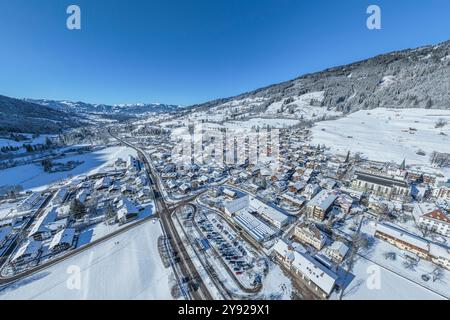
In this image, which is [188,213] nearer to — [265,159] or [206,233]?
[206,233]

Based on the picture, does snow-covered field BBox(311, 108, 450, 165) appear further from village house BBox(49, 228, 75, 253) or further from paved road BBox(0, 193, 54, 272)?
paved road BBox(0, 193, 54, 272)

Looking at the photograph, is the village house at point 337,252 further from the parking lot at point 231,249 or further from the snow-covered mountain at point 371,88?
the snow-covered mountain at point 371,88

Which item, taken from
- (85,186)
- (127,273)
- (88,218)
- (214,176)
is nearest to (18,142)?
(85,186)

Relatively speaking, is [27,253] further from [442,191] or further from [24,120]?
[24,120]

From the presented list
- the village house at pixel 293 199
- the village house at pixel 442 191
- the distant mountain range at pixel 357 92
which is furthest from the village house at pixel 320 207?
the distant mountain range at pixel 357 92

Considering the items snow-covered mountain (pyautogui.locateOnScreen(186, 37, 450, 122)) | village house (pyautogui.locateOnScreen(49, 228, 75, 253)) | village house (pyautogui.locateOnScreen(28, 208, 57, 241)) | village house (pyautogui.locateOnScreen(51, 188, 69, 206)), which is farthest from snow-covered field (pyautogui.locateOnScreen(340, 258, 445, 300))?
snow-covered mountain (pyautogui.locateOnScreen(186, 37, 450, 122))

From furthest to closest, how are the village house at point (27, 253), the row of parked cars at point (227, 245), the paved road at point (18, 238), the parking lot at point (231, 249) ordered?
the paved road at point (18, 238), the village house at point (27, 253), the row of parked cars at point (227, 245), the parking lot at point (231, 249)
